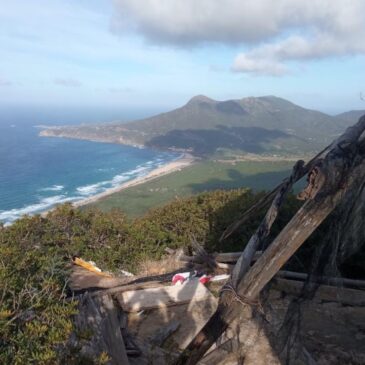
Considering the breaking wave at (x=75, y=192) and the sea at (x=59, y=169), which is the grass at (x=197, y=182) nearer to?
the breaking wave at (x=75, y=192)

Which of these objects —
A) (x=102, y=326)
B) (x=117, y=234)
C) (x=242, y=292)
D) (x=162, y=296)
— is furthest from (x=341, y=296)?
(x=117, y=234)

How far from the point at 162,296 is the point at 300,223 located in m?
5.71

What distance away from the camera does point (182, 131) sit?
19388 cm

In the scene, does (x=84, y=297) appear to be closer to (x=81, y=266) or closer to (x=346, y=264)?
(x=81, y=266)

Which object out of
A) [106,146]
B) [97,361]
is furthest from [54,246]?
[106,146]

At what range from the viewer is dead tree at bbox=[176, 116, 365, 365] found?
11.1ft

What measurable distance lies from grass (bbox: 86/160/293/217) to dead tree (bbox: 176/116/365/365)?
61232 mm

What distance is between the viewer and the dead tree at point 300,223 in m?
3.40

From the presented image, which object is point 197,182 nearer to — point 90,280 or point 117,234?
point 117,234

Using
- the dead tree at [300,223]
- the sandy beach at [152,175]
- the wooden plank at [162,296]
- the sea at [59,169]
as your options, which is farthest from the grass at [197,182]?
the dead tree at [300,223]

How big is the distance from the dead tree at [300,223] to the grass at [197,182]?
201 feet

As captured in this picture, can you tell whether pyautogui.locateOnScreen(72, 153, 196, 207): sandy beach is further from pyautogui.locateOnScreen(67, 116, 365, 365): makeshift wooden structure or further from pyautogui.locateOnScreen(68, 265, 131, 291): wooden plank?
pyautogui.locateOnScreen(67, 116, 365, 365): makeshift wooden structure

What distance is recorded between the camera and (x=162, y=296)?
8.63 m

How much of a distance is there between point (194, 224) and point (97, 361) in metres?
11.0
